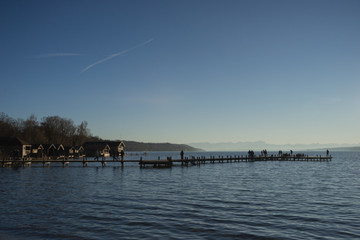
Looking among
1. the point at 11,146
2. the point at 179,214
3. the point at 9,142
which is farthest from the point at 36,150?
the point at 179,214

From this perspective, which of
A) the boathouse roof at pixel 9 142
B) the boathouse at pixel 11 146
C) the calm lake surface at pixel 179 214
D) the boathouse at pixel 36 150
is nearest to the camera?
the calm lake surface at pixel 179 214

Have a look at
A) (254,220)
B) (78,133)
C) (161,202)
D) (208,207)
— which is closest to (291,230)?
(254,220)

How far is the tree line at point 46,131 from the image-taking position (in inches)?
4203

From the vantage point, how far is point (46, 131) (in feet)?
395

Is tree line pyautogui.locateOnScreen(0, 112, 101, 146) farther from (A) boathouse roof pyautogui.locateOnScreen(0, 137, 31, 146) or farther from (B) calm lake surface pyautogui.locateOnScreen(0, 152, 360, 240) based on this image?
(B) calm lake surface pyautogui.locateOnScreen(0, 152, 360, 240)

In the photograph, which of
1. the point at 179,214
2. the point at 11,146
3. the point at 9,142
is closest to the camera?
the point at 179,214

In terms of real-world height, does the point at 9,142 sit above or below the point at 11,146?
above

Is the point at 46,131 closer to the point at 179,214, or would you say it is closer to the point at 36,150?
the point at 36,150

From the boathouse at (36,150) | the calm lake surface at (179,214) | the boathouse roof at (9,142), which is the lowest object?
the calm lake surface at (179,214)

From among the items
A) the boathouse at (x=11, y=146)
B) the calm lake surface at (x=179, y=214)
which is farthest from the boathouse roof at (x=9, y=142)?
the calm lake surface at (x=179, y=214)

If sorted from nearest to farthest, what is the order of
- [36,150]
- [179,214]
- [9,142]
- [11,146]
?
[179,214] → [11,146] → [9,142] → [36,150]

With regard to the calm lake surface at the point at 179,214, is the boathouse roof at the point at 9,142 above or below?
above

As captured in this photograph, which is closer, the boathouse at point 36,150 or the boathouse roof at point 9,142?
the boathouse roof at point 9,142

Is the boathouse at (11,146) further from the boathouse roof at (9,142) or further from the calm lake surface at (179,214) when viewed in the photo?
the calm lake surface at (179,214)
